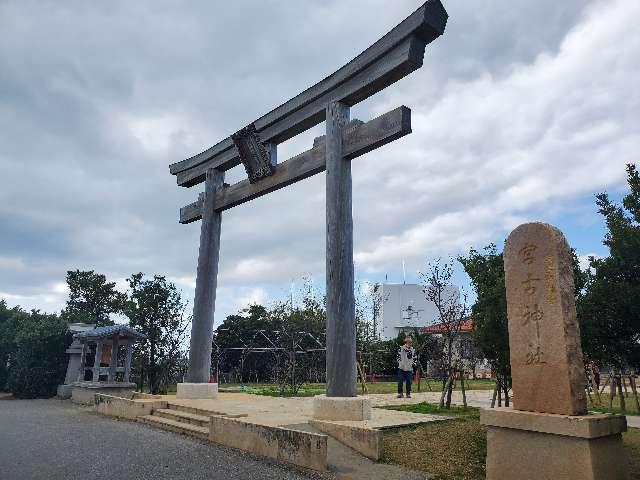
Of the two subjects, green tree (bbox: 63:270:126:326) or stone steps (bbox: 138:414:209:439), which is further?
green tree (bbox: 63:270:126:326)

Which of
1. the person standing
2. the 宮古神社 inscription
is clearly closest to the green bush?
the person standing

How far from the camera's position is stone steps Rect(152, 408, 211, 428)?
805 cm

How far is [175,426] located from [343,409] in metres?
3.39

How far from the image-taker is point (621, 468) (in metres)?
4.20

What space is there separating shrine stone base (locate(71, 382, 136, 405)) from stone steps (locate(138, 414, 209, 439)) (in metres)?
5.73

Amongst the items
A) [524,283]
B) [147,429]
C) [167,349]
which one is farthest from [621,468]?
[167,349]

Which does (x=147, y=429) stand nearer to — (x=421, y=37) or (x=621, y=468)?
(x=621, y=468)

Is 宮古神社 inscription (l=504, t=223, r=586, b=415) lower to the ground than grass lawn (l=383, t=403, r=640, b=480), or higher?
higher

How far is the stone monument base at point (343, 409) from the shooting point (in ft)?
22.7

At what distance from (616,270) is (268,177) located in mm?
7151

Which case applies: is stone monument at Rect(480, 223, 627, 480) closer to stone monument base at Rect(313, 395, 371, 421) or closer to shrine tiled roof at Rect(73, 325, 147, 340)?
stone monument base at Rect(313, 395, 371, 421)

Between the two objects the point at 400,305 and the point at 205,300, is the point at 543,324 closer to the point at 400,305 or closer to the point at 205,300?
the point at 205,300

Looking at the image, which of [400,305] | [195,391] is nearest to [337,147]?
[195,391]

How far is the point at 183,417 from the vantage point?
27.8 feet
